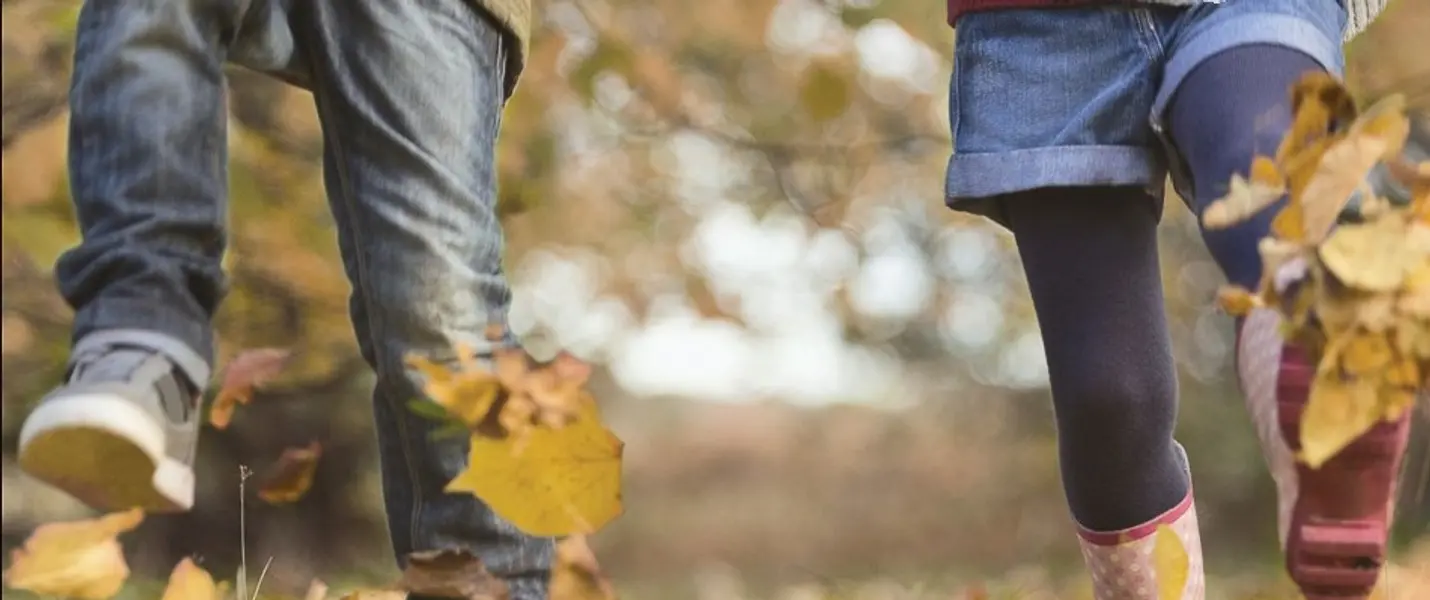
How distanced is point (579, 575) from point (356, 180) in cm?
35

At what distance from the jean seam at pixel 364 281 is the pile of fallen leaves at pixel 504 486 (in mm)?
59

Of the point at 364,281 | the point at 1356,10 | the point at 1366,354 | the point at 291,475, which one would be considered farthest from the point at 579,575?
the point at 1356,10

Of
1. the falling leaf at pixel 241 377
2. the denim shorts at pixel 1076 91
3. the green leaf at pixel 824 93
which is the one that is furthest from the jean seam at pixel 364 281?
the green leaf at pixel 824 93

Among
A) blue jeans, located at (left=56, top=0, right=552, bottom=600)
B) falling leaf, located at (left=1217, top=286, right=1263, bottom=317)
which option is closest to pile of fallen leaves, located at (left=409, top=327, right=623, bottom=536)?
blue jeans, located at (left=56, top=0, right=552, bottom=600)

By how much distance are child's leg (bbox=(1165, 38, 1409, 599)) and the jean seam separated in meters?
0.61

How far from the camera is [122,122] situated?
101 centimetres

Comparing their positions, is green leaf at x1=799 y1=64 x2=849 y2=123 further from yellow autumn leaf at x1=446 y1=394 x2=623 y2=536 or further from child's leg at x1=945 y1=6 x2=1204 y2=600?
yellow autumn leaf at x1=446 y1=394 x2=623 y2=536

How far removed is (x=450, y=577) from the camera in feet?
3.30

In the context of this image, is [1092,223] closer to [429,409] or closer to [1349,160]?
[1349,160]

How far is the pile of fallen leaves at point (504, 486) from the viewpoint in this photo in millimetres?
950

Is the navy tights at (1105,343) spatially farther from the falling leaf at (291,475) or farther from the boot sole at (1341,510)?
the falling leaf at (291,475)

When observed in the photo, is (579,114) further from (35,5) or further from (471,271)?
(471,271)

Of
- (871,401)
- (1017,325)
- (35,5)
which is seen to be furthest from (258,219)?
(871,401)

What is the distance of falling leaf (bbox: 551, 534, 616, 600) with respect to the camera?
1025mm
